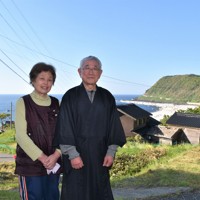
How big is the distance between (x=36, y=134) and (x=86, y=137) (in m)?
0.54

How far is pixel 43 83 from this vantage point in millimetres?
3074

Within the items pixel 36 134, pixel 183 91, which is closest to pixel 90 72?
pixel 36 134

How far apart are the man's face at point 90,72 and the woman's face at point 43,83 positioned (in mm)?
385

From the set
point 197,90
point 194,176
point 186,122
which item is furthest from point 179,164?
point 197,90

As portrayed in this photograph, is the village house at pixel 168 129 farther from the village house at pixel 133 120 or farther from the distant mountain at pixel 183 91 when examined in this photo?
the distant mountain at pixel 183 91

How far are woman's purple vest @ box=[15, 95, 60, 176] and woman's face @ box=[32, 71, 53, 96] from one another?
0.14m

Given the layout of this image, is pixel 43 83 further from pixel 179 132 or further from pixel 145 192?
pixel 179 132

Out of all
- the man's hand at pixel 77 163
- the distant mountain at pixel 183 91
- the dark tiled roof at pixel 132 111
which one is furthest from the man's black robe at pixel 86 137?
the distant mountain at pixel 183 91

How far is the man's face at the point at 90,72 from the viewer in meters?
3.04

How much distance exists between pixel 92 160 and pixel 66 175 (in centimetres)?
34

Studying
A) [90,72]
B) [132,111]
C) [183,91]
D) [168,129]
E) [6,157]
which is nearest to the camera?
[90,72]

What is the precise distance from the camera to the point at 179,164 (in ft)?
24.3

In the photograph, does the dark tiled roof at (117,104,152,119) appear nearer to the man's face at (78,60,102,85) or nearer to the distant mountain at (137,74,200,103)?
the man's face at (78,60,102,85)

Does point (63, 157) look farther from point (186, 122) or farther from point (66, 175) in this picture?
point (186, 122)
